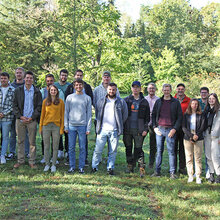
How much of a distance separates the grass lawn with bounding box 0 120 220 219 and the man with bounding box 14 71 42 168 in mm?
521

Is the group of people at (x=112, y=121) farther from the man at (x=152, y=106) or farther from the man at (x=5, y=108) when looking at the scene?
the man at (x=152, y=106)

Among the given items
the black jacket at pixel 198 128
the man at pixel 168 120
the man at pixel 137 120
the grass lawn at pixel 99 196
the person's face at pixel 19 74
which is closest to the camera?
the grass lawn at pixel 99 196

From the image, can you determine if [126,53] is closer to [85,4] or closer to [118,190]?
[85,4]

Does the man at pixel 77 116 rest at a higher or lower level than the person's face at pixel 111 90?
lower

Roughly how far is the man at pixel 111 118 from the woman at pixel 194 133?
1.57m

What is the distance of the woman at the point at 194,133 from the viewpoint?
6074 mm

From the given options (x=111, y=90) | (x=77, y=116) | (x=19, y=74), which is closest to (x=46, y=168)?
(x=77, y=116)

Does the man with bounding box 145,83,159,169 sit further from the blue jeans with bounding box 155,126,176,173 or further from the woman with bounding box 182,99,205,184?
the woman with bounding box 182,99,205,184

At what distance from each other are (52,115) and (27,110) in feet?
2.55

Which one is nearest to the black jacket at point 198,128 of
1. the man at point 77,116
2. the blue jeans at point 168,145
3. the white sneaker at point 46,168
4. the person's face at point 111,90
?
the blue jeans at point 168,145

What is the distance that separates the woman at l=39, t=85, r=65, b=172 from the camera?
613 centimetres

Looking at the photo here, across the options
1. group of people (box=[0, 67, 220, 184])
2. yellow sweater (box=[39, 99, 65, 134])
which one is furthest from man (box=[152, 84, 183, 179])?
yellow sweater (box=[39, 99, 65, 134])

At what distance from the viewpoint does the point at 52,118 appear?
20.1 feet

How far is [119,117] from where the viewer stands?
20.4ft
